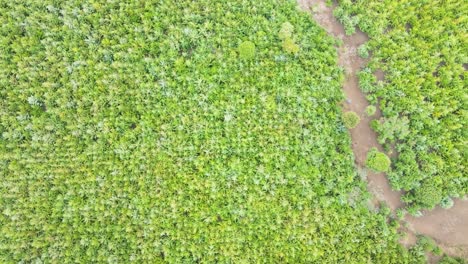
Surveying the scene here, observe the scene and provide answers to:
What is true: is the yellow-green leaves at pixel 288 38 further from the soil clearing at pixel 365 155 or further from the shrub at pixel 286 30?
the soil clearing at pixel 365 155

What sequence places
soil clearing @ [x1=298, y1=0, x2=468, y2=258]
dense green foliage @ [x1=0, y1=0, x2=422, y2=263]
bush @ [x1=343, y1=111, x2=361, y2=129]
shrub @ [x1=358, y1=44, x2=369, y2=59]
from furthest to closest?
shrub @ [x1=358, y1=44, x2=369, y2=59], soil clearing @ [x1=298, y1=0, x2=468, y2=258], bush @ [x1=343, y1=111, x2=361, y2=129], dense green foliage @ [x1=0, y1=0, x2=422, y2=263]

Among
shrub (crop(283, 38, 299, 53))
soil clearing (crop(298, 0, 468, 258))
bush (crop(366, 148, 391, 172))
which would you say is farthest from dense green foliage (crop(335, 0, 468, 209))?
Result: shrub (crop(283, 38, 299, 53))

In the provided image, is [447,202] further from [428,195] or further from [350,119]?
[350,119]

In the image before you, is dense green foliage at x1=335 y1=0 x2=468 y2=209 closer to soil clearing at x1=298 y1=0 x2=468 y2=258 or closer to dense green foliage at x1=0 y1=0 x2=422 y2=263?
soil clearing at x1=298 y1=0 x2=468 y2=258

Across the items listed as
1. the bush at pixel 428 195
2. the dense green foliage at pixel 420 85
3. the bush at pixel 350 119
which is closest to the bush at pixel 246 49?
the dense green foliage at pixel 420 85

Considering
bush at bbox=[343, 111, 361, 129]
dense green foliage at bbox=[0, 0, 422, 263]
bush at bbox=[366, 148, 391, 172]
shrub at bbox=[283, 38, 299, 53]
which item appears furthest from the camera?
shrub at bbox=[283, 38, 299, 53]

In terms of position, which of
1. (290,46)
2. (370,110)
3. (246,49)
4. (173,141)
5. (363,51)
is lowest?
(173,141)

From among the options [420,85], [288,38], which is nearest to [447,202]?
[420,85]
